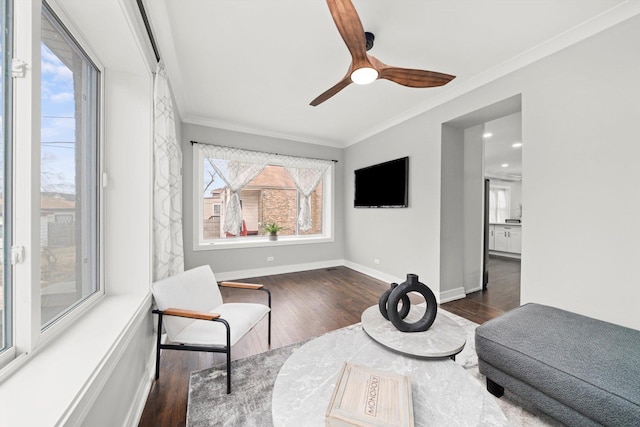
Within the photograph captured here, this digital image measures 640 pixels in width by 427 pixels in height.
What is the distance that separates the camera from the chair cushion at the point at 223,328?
157cm

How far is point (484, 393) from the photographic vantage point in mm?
1000

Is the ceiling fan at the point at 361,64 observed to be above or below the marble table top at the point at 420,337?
above

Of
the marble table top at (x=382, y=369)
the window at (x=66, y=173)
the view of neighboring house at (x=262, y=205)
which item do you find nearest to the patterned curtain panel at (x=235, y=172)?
the view of neighboring house at (x=262, y=205)

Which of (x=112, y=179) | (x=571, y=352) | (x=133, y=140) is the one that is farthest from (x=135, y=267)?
(x=571, y=352)

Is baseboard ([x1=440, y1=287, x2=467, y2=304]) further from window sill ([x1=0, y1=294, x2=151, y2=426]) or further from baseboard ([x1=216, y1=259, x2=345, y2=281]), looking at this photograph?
window sill ([x1=0, y1=294, x2=151, y2=426])

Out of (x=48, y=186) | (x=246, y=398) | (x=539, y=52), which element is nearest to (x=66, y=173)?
(x=48, y=186)

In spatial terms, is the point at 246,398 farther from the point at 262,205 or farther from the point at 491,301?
the point at 262,205

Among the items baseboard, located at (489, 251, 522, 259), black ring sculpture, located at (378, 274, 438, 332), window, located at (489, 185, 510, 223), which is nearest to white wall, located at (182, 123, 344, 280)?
black ring sculpture, located at (378, 274, 438, 332)

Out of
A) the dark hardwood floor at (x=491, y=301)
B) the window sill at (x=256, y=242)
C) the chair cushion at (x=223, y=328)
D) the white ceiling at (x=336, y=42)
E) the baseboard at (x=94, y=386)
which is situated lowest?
the dark hardwood floor at (x=491, y=301)

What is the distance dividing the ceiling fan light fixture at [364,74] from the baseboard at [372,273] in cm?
288

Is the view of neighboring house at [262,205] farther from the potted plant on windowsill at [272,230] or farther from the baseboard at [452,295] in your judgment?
the baseboard at [452,295]

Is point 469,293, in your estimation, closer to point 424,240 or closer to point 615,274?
point 424,240

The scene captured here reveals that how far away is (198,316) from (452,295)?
10.2 feet

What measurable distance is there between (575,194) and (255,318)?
109 inches
